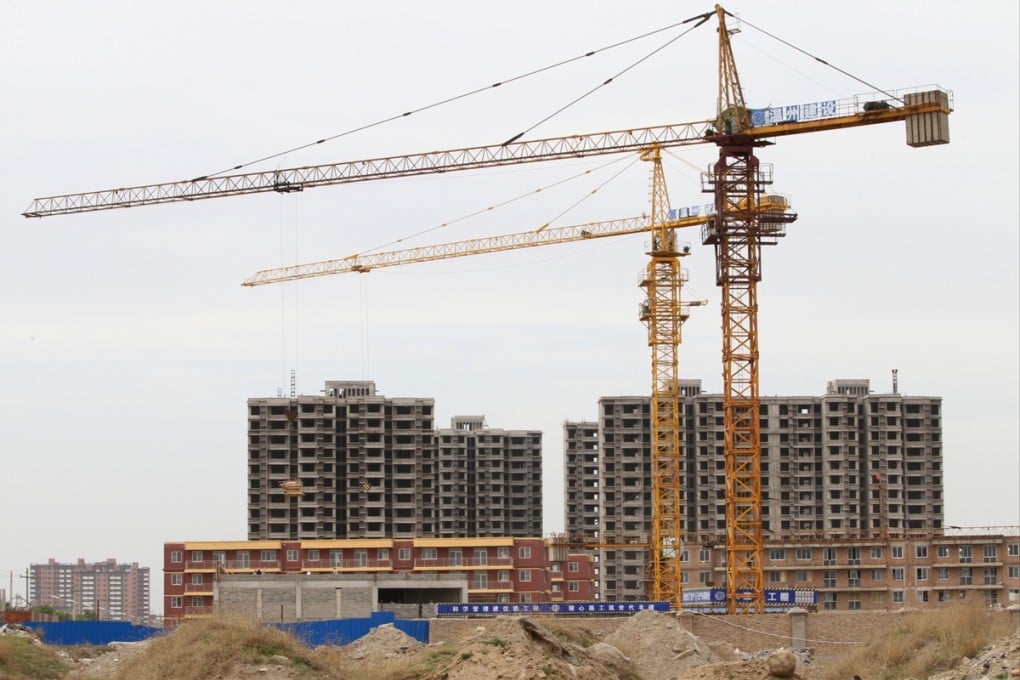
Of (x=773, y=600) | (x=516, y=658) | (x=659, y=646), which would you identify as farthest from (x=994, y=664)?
(x=773, y=600)

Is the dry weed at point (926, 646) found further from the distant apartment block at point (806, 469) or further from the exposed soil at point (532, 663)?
the distant apartment block at point (806, 469)

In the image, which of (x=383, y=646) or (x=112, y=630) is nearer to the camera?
(x=383, y=646)

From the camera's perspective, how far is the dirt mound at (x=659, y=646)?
47500 millimetres

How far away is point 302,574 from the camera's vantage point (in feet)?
342

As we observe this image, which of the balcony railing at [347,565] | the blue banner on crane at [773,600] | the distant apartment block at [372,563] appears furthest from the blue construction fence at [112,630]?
the balcony railing at [347,565]

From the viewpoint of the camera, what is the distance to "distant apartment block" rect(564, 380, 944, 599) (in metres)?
148

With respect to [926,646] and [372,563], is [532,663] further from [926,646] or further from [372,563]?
[372,563]

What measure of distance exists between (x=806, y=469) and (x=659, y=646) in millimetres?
102114

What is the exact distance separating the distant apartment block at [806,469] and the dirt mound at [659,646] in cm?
9311

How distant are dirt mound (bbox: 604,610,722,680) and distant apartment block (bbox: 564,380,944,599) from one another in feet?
305

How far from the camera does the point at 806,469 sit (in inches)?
5871

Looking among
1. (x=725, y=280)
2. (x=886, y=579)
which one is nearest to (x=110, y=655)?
(x=725, y=280)

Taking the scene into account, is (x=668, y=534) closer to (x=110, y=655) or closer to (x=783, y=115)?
(x=783, y=115)

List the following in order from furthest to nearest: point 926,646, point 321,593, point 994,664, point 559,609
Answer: point 321,593 → point 559,609 → point 926,646 → point 994,664
